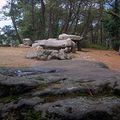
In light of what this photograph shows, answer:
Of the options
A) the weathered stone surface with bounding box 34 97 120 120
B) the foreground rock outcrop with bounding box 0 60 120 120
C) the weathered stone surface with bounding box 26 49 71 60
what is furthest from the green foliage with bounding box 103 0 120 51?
the weathered stone surface with bounding box 34 97 120 120

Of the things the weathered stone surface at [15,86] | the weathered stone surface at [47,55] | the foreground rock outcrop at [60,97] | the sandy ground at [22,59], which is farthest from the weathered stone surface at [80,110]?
the weathered stone surface at [47,55]

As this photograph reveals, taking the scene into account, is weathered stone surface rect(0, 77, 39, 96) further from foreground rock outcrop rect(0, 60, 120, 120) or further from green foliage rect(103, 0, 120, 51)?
green foliage rect(103, 0, 120, 51)

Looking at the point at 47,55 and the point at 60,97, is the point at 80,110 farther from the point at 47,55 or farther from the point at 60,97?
the point at 47,55

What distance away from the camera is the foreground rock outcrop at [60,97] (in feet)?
12.1

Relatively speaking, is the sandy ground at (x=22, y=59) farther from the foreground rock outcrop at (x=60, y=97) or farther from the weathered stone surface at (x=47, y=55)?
the foreground rock outcrop at (x=60, y=97)

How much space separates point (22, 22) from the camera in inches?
1377

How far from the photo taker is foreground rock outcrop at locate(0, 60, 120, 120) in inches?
146

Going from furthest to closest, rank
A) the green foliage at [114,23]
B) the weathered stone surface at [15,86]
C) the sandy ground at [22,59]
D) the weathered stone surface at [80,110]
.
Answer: the green foliage at [114,23] < the sandy ground at [22,59] < the weathered stone surface at [15,86] < the weathered stone surface at [80,110]

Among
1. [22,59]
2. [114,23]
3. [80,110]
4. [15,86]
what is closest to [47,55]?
[22,59]

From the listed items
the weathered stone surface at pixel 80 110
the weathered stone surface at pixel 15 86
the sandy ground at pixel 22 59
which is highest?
the weathered stone surface at pixel 15 86

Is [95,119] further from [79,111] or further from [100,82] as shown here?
[100,82]

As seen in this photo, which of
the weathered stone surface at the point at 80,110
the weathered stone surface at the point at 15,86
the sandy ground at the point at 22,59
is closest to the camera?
the weathered stone surface at the point at 80,110

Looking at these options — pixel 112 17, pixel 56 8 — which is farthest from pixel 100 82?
pixel 56 8

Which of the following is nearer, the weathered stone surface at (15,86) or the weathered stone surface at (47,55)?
the weathered stone surface at (15,86)
